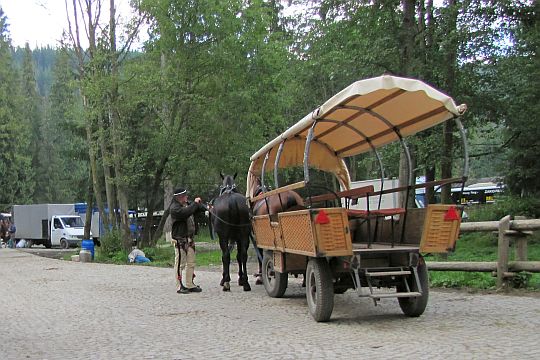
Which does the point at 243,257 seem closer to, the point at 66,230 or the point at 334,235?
the point at 334,235

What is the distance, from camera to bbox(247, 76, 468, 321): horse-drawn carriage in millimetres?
7055

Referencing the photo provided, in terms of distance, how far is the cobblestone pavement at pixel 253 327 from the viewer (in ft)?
19.5

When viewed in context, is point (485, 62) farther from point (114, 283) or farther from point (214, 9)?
Result: point (114, 283)

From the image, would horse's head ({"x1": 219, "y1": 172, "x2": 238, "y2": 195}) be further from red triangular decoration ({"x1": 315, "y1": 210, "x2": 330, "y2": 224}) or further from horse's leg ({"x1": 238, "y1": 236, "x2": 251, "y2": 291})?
red triangular decoration ({"x1": 315, "y1": 210, "x2": 330, "y2": 224})

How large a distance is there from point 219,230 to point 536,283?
5.69 m

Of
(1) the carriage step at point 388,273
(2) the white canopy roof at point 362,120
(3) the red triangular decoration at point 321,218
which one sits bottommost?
(1) the carriage step at point 388,273

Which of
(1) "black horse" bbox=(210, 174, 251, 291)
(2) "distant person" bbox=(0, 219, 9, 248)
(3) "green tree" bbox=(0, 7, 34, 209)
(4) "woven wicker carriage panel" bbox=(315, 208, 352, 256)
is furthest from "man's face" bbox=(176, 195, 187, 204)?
(3) "green tree" bbox=(0, 7, 34, 209)

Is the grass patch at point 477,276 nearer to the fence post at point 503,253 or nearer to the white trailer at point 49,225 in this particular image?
the fence post at point 503,253

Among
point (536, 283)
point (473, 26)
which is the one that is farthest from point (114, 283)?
point (473, 26)

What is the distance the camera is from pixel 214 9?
20391 mm

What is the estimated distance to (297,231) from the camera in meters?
7.68

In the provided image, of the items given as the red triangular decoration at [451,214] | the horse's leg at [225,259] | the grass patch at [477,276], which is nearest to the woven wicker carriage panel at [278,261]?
the horse's leg at [225,259]

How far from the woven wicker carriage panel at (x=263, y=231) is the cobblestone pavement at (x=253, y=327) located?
971mm

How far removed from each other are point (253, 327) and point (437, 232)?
2.63m
